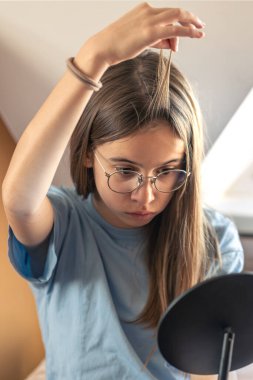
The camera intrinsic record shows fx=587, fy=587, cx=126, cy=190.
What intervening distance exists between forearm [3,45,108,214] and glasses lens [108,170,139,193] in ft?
0.46

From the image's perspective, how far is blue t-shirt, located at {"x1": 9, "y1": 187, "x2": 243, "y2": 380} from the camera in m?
0.97

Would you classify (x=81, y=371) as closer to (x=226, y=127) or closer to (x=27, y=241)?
(x=27, y=241)

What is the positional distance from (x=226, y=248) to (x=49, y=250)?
0.36 m

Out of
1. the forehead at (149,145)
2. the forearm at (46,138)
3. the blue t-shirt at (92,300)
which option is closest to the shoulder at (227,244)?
the blue t-shirt at (92,300)

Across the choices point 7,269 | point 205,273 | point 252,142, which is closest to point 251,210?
point 252,142

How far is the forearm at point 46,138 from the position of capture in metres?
0.70

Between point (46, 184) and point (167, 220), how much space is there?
32 cm

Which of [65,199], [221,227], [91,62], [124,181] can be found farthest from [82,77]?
[221,227]

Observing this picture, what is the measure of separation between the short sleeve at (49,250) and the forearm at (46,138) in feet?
0.38

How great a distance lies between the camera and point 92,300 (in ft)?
3.20

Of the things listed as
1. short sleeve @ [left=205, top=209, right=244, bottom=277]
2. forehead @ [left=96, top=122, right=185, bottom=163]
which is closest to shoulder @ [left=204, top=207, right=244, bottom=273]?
short sleeve @ [left=205, top=209, right=244, bottom=277]

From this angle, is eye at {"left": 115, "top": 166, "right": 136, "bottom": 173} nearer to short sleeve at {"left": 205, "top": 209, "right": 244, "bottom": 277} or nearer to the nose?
the nose

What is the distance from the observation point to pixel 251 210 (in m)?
1.57

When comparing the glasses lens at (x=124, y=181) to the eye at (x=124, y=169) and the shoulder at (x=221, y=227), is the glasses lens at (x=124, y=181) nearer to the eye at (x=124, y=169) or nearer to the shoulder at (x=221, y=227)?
the eye at (x=124, y=169)
